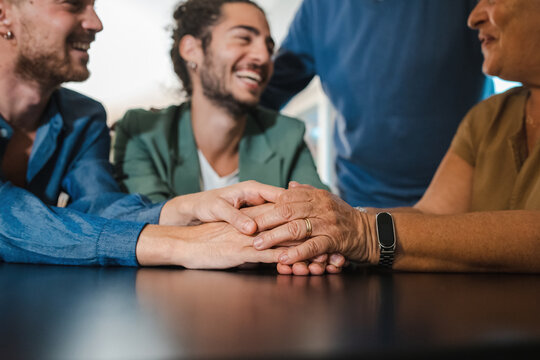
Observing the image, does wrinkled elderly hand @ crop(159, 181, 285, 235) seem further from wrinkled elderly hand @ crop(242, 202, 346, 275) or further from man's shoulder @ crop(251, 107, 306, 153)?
man's shoulder @ crop(251, 107, 306, 153)

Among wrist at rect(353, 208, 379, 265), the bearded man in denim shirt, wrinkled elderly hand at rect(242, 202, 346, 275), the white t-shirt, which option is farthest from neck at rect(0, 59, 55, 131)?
wrist at rect(353, 208, 379, 265)

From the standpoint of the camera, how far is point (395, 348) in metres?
0.34

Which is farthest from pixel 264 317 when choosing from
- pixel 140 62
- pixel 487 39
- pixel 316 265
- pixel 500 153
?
pixel 140 62

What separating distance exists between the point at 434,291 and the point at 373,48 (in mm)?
1525

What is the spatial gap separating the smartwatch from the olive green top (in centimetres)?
46

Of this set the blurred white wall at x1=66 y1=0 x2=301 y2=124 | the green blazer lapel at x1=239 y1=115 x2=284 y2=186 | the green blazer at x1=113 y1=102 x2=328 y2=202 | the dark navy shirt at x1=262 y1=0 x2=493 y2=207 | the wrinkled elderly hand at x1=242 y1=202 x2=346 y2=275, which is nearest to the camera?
the wrinkled elderly hand at x1=242 y1=202 x2=346 y2=275

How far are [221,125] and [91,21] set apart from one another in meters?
0.58

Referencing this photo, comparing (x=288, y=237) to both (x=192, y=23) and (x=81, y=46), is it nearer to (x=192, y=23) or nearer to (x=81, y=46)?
(x=81, y=46)

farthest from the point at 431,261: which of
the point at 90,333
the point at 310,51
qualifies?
the point at 310,51

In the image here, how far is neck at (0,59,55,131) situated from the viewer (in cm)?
122

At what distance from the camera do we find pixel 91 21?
→ 4.27 feet

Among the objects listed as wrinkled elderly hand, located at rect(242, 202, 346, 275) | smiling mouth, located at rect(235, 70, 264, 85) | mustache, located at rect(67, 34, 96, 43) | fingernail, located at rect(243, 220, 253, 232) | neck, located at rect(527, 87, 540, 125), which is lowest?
wrinkled elderly hand, located at rect(242, 202, 346, 275)

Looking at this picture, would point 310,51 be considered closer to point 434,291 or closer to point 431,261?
point 431,261

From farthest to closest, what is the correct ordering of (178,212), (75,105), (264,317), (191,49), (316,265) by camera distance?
1. (191,49)
2. (75,105)
3. (178,212)
4. (316,265)
5. (264,317)
